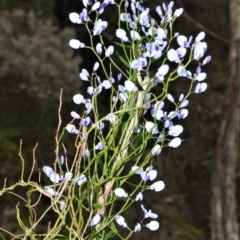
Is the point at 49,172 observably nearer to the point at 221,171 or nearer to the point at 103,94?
the point at 221,171

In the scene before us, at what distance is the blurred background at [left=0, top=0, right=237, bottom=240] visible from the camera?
5.61 feet

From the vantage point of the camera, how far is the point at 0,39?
2.02 m

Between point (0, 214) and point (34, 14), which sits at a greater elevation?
point (34, 14)

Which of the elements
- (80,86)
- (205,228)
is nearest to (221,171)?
(205,228)

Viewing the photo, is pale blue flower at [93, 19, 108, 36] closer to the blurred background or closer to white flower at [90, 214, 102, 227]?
white flower at [90, 214, 102, 227]

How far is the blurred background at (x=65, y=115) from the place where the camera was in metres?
1.71

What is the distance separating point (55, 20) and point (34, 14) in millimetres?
89

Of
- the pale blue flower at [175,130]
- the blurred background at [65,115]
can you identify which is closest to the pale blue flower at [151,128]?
the pale blue flower at [175,130]

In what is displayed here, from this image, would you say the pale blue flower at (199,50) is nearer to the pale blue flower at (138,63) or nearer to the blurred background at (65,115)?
the pale blue flower at (138,63)

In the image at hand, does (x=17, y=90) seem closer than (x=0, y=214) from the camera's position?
No

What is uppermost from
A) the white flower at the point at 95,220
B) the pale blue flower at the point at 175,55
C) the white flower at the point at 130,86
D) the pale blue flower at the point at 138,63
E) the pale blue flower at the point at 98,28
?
the pale blue flower at the point at 98,28

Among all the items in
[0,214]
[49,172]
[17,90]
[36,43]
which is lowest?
[49,172]

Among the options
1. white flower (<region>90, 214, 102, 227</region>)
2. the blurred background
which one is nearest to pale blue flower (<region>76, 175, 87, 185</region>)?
white flower (<region>90, 214, 102, 227</region>)

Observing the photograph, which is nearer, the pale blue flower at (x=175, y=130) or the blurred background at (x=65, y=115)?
the pale blue flower at (x=175, y=130)
